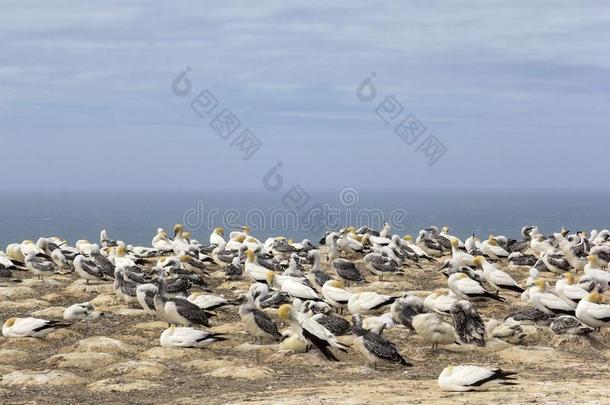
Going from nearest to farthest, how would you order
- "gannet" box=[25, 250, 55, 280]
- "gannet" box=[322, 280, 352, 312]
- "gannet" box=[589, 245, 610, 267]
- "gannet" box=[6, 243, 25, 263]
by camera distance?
"gannet" box=[322, 280, 352, 312]
"gannet" box=[25, 250, 55, 280]
"gannet" box=[589, 245, 610, 267]
"gannet" box=[6, 243, 25, 263]

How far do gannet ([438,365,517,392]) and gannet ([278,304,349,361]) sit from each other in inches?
140

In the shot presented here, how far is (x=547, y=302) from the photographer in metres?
18.7

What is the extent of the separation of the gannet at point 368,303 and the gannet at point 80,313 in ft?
17.8

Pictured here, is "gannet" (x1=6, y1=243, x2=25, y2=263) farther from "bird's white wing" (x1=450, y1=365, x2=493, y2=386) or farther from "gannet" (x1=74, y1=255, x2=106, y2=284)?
"bird's white wing" (x1=450, y1=365, x2=493, y2=386)

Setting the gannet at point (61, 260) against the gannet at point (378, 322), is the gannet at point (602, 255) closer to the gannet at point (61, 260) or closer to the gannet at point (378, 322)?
the gannet at point (378, 322)

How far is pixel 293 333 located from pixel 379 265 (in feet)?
34.5

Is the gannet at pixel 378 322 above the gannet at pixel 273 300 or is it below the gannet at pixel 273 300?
below

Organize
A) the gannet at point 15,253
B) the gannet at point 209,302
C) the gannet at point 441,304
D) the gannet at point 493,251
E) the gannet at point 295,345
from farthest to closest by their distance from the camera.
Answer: the gannet at point 493,251
the gannet at point 15,253
the gannet at point 209,302
the gannet at point 441,304
the gannet at point 295,345

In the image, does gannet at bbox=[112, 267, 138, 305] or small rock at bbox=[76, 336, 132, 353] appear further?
gannet at bbox=[112, 267, 138, 305]

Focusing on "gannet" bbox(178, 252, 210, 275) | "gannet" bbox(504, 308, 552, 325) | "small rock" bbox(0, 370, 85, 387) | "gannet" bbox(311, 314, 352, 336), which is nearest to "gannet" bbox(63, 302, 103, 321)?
"small rock" bbox(0, 370, 85, 387)

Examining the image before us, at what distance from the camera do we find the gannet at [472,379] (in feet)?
37.8

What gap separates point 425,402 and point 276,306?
337 inches

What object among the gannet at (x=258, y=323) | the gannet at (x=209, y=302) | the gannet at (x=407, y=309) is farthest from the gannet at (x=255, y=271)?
the gannet at (x=407, y=309)

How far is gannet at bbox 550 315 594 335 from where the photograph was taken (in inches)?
669
